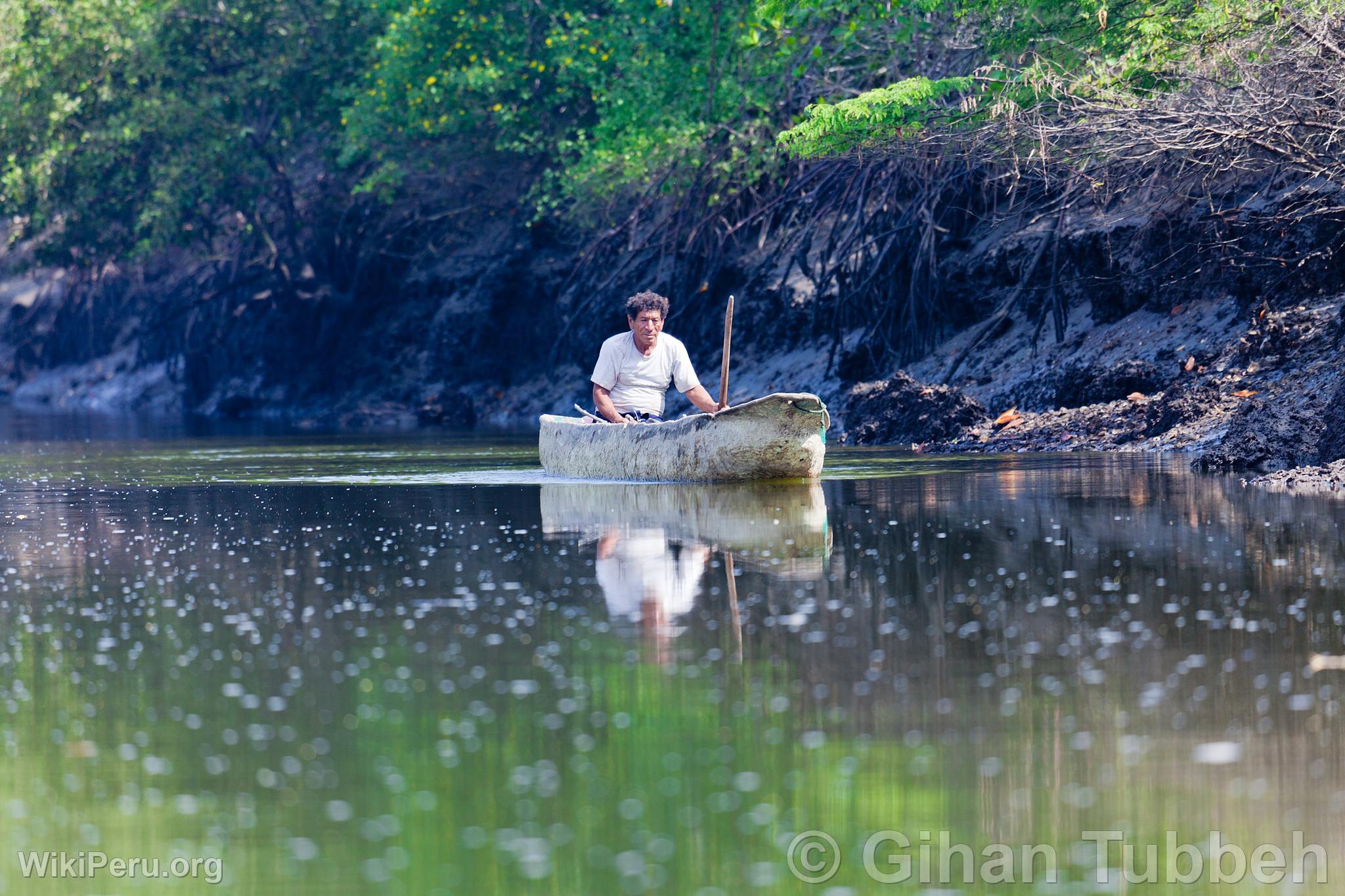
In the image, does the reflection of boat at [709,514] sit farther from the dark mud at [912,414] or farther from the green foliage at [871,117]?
the green foliage at [871,117]

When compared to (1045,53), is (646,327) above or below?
below

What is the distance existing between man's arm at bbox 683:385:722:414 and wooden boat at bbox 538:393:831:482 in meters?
0.20

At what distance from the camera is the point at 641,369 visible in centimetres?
1442

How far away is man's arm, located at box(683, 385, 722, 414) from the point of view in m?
13.4

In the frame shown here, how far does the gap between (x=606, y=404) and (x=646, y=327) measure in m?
0.77

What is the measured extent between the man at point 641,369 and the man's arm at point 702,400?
13mm

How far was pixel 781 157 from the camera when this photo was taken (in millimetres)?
22516

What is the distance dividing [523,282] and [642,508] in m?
19.1

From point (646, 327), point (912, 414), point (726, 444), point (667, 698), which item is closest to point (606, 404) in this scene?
point (646, 327)

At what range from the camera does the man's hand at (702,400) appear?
43.9 feet

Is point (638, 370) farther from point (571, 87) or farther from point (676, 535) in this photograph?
point (571, 87)

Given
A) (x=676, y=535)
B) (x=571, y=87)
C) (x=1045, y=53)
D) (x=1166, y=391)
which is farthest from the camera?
(x=571, y=87)

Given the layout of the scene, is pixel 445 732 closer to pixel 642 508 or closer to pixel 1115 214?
pixel 642 508

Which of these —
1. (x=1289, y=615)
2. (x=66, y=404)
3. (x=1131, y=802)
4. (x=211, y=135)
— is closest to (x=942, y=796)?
(x=1131, y=802)
